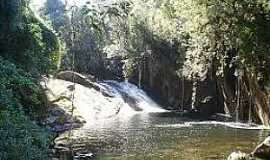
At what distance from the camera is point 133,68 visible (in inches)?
1597

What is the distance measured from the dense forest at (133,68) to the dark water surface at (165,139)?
0.23 metres

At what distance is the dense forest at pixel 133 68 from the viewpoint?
12.2m

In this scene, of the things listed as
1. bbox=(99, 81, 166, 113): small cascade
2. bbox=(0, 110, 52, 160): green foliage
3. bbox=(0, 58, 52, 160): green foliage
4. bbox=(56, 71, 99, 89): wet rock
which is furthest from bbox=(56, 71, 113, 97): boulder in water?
bbox=(0, 110, 52, 160): green foliage

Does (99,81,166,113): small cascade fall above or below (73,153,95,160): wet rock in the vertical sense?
above

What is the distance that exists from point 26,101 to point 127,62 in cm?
2477

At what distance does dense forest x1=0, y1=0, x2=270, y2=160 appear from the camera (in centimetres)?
1223

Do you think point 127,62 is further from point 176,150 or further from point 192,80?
point 176,150

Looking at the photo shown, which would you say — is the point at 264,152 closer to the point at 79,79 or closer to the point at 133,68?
the point at 79,79

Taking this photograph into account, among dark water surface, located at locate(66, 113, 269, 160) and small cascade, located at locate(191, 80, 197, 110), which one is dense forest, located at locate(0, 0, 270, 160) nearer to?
small cascade, located at locate(191, 80, 197, 110)

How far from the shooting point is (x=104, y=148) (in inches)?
722

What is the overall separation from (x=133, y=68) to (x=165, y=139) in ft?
67.5

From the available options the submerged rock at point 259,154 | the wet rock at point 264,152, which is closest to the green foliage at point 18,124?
the submerged rock at point 259,154

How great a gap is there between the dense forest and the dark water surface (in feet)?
0.75

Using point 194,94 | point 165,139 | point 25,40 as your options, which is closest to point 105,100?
point 194,94
